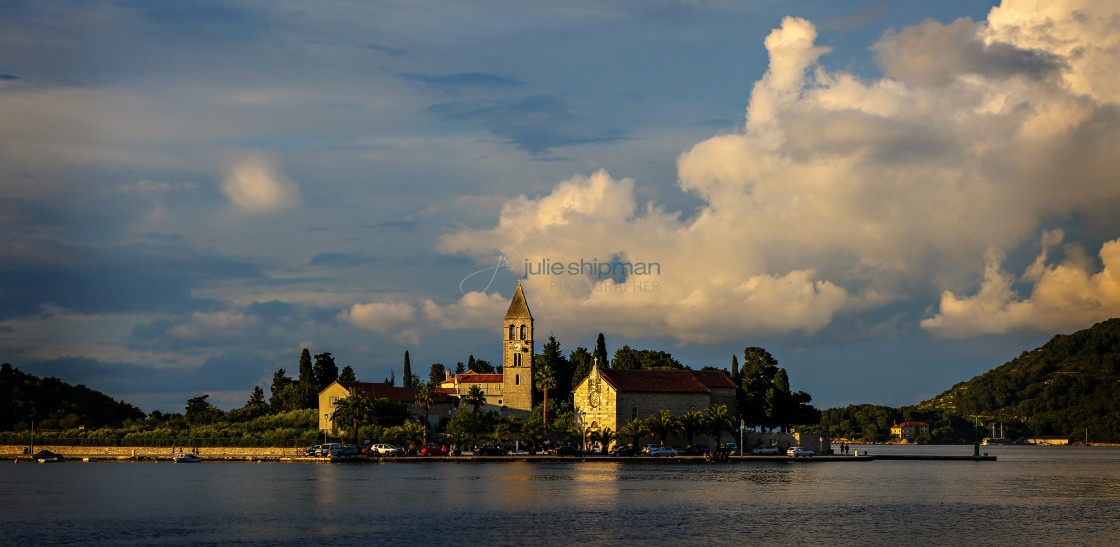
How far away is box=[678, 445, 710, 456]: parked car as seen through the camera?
108 metres

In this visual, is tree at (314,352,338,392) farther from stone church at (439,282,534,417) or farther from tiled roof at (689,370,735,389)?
tiled roof at (689,370,735,389)

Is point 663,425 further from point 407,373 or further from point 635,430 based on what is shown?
point 407,373

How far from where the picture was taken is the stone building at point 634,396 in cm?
11006

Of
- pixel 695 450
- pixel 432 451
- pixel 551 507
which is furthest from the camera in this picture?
→ pixel 695 450

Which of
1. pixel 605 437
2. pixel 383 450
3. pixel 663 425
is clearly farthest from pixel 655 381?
pixel 383 450

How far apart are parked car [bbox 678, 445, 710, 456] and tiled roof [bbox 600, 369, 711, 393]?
5.79 meters

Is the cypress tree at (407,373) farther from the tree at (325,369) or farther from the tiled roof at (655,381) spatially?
the tiled roof at (655,381)

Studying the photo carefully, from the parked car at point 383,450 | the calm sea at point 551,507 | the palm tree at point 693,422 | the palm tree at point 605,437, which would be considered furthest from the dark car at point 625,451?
the parked car at point 383,450

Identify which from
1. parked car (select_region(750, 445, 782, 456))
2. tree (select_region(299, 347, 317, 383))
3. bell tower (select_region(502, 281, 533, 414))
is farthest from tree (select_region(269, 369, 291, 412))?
parked car (select_region(750, 445, 782, 456))

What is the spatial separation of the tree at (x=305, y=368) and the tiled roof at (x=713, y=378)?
2097 inches

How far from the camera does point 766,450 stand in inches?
4456

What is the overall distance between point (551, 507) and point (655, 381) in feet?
180

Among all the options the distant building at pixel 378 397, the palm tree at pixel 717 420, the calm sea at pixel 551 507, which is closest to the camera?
the calm sea at pixel 551 507

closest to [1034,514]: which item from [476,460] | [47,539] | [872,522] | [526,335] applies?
[872,522]
